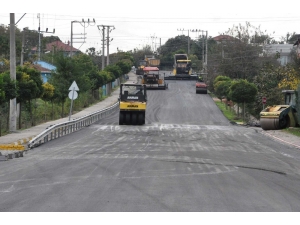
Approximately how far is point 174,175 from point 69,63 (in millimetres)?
31932

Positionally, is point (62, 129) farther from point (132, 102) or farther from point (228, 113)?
point (228, 113)

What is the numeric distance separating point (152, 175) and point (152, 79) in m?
63.3

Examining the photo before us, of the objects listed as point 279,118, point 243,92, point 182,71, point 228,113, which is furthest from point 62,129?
point 182,71

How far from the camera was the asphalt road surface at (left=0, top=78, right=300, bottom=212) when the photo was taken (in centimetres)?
1075

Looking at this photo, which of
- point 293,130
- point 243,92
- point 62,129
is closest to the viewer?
point 62,129

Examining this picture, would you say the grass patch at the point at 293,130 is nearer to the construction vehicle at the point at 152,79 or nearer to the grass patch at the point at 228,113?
the grass patch at the point at 228,113

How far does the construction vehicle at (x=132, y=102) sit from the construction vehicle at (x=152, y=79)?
122 feet

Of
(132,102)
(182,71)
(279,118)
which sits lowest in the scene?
(279,118)

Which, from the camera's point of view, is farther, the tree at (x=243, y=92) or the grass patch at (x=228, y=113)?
the grass patch at (x=228, y=113)

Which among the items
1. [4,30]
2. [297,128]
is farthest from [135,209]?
[4,30]

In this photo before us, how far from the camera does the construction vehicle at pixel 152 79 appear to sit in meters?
75.9

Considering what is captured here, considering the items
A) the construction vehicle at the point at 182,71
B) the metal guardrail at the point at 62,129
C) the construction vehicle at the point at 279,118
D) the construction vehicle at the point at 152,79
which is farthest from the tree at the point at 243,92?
the construction vehicle at the point at 182,71

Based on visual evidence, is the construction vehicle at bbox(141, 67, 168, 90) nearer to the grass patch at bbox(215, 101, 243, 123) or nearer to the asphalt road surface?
the grass patch at bbox(215, 101, 243, 123)

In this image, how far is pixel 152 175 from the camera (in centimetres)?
1511
